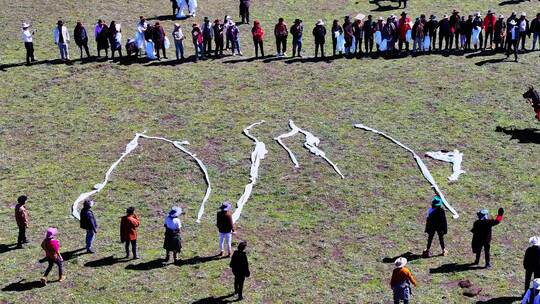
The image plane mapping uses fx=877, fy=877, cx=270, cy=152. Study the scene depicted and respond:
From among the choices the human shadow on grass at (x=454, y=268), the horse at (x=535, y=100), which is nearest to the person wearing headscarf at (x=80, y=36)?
the horse at (x=535, y=100)

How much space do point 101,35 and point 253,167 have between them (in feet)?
50.7

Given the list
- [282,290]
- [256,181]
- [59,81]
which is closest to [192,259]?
[282,290]

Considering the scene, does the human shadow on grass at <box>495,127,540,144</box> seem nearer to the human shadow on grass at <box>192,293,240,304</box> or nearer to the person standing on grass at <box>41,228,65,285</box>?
the human shadow on grass at <box>192,293,240,304</box>

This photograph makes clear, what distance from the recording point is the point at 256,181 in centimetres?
3459

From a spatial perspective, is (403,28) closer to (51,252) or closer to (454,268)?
(454,268)

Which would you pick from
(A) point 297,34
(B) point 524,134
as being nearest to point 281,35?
(A) point 297,34

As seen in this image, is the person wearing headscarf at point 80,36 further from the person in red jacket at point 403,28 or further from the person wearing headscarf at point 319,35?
the person in red jacket at point 403,28

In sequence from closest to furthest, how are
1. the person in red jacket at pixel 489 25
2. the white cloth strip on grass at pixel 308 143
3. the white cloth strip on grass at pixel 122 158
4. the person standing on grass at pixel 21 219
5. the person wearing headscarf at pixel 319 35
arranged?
the person standing on grass at pixel 21 219 → the white cloth strip on grass at pixel 122 158 → the white cloth strip on grass at pixel 308 143 → the person wearing headscarf at pixel 319 35 → the person in red jacket at pixel 489 25

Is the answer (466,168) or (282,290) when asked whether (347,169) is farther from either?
(282,290)

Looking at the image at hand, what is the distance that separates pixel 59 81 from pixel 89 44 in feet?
19.1

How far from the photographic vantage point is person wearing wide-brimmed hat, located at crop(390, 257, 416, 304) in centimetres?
2430

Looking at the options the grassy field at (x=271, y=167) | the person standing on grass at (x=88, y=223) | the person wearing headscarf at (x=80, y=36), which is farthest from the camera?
the person wearing headscarf at (x=80, y=36)

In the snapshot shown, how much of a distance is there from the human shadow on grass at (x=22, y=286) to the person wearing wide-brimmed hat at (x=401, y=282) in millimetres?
10788

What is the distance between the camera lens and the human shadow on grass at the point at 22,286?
26734 millimetres
